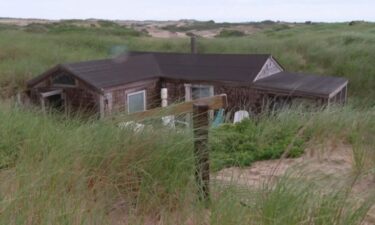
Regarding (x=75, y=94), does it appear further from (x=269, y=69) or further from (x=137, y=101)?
(x=269, y=69)

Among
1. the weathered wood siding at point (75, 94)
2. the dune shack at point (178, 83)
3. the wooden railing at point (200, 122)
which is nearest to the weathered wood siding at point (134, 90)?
the dune shack at point (178, 83)

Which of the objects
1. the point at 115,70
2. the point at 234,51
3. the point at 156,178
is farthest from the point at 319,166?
the point at 234,51

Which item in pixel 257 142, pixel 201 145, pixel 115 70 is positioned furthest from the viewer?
pixel 115 70

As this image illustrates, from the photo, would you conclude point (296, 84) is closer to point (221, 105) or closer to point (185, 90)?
point (185, 90)

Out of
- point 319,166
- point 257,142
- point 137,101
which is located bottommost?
point 137,101

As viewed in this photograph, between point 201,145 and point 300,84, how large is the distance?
11.5m

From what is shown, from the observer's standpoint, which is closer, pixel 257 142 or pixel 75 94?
pixel 257 142

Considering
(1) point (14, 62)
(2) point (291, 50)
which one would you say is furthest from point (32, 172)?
(2) point (291, 50)

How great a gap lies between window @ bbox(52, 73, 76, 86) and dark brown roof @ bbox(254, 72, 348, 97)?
641 centimetres

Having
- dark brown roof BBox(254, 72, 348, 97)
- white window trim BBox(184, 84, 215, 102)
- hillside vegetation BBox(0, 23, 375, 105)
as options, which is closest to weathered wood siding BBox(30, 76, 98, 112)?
hillside vegetation BBox(0, 23, 375, 105)

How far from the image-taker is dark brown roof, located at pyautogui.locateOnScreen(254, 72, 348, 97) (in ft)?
42.9

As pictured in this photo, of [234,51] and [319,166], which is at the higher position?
[319,166]

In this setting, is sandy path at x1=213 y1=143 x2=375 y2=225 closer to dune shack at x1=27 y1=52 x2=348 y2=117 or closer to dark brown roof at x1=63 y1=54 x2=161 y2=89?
dune shack at x1=27 y1=52 x2=348 y2=117

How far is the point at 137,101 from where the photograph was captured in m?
15.3
